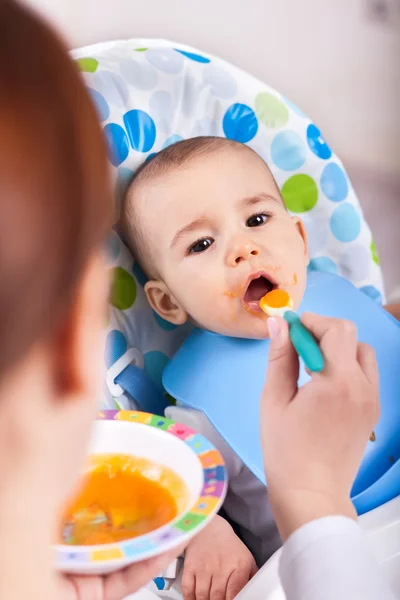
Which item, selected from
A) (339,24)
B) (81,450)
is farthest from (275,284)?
(339,24)

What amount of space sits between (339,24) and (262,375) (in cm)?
88

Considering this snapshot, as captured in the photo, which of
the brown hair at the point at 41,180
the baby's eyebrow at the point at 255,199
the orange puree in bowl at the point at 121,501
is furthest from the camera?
the baby's eyebrow at the point at 255,199

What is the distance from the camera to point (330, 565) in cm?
38

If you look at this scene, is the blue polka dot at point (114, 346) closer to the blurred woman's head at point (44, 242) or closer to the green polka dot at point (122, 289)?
the green polka dot at point (122, 289)

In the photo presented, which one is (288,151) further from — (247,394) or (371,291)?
(247,394)

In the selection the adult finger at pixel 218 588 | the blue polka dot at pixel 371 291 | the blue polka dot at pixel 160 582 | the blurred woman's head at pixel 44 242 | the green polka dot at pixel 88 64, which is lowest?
the blue polka dot at pixel 160 582

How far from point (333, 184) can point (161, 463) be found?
1.47 feet

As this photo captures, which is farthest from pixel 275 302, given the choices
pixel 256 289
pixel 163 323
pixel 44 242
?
pixel 44 242

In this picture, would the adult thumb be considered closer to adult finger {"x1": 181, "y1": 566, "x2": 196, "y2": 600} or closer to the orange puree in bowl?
the orange puree in bowl

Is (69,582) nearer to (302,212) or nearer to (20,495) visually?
(20,495)

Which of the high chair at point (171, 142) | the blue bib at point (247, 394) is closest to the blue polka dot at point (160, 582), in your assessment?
the high chair at point (171, 142)

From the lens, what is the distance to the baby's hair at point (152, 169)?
2.37 ft

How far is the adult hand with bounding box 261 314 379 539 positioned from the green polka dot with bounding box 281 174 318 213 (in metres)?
0.43

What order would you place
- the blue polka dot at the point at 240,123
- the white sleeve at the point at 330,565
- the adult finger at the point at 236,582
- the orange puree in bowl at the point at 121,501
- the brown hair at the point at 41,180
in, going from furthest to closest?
the blue polka dot at the point at 240,123 → the adult finger at the point at 236,582 → the orange puree in bowl at the point at 121,501 → the white sleeve at the point at 330,565 → the brown hair at the point at 41,180
